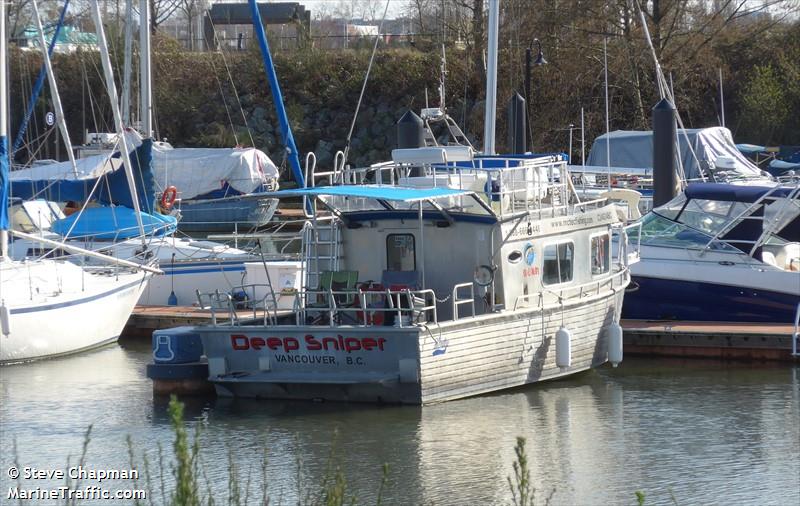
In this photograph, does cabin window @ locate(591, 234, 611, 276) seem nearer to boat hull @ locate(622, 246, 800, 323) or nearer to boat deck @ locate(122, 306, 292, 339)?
boat hull @ locate(622, 246, 800, 323)

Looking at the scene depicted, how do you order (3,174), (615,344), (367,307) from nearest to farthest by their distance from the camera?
1. (367,307)
2. (615,344)
3. (3,174)

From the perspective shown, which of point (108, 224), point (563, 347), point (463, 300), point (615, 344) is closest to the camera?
point (463, 300)

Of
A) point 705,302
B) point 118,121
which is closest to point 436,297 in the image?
point 705,302

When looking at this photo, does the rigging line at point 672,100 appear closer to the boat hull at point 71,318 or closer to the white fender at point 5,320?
the boat hull at point 71,318

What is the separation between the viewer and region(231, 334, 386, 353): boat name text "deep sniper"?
56.9ft

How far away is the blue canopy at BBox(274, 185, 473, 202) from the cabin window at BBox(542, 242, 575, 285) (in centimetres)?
207

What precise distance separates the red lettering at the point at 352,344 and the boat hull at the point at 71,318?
649 centimetres

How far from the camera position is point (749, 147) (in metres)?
44.7

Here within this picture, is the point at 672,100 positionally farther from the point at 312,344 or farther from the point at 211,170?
the point at 211,170

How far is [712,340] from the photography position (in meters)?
21.5

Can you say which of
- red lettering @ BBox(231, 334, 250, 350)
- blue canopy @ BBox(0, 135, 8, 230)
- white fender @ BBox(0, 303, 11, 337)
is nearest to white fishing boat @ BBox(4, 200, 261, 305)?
blue canopy @ BBox(0, 135, 8, 230)

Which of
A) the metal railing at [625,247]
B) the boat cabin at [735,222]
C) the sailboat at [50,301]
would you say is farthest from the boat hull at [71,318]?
the boat cabin at [735,222]

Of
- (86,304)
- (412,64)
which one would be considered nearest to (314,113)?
(412,64)

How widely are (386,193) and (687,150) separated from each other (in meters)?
21.7
